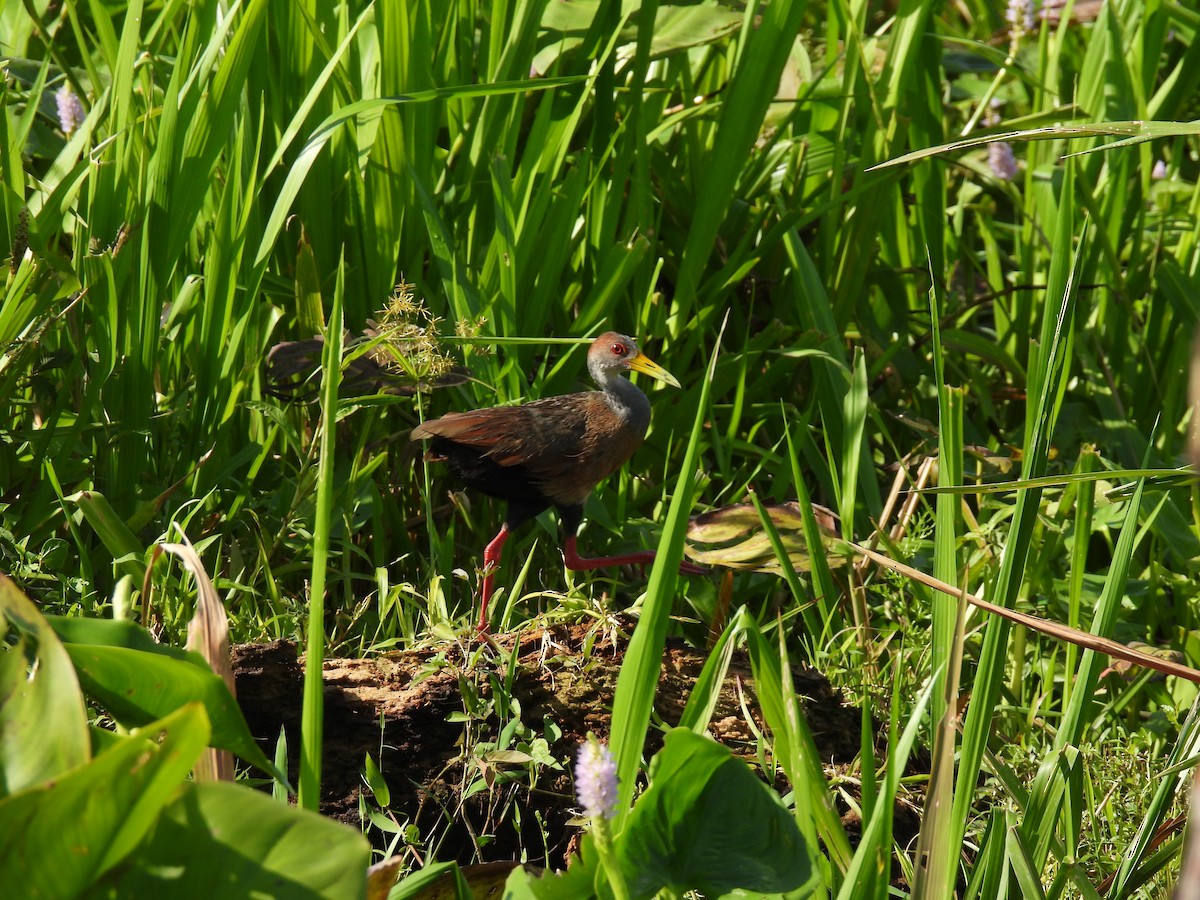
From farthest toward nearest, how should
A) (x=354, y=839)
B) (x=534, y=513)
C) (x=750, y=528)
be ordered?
(x=534, y=513) → (x=750, y=528) → (x=354, y=839)

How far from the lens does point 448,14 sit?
3.08 meters

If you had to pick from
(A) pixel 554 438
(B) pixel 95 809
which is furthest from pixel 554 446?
(B) pixel 95 809

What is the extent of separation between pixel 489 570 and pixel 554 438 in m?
0.33

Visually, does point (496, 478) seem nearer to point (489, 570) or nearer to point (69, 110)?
point (489, 570)

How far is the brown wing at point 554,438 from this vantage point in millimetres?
2693

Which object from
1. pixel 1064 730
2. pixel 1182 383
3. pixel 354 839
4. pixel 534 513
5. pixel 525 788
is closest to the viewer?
pixel 354 839

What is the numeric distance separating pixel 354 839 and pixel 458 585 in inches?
64.7

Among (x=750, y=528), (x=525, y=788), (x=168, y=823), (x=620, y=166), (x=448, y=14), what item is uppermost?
(x=448, y=14)

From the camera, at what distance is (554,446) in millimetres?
2742

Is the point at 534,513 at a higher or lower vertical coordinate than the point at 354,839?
lower

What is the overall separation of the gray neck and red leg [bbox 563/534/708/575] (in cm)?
29

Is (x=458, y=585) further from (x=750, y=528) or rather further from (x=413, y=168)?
(x=413, y=168)

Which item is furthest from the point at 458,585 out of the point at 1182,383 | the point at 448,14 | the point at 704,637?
the point at 1182,383

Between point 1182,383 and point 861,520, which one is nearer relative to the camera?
point 861,520
